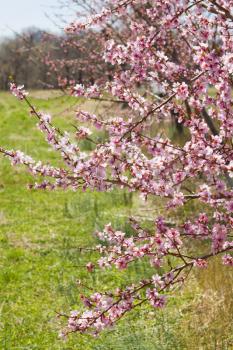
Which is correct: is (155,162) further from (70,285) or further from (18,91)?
(70,285)

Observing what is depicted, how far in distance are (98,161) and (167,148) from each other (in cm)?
58

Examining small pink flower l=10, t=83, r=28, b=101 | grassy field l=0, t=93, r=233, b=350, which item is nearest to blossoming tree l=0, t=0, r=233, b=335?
small pink flower l=10, t=83, r=28, b=101

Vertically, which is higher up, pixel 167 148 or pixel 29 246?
pixel 29 246

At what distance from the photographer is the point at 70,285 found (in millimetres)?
6504

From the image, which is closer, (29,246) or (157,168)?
(157,168)

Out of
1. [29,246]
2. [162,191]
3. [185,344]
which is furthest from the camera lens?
[29,246]

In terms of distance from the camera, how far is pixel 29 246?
8430 millimetres

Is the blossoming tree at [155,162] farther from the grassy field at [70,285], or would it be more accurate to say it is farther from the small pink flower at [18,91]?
the grassy field at [70,285]

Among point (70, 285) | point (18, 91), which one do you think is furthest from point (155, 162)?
point (70, 285)

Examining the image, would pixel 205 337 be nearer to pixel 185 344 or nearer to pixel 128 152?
pixel 185 344

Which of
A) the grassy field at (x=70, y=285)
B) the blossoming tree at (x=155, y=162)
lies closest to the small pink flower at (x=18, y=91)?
the blossoming tree at (x=155, y=162)

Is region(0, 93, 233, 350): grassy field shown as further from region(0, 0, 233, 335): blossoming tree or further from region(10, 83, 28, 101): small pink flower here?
region(10, 83, 28, 101): small pink flower

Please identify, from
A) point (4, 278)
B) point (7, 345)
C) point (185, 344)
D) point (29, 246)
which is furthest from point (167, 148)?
point (29, 246)

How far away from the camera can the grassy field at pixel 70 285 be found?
16.9 feet
